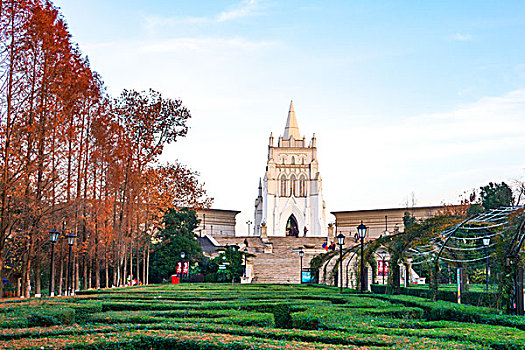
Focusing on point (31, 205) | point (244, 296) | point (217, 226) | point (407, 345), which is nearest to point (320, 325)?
point (407, 345)

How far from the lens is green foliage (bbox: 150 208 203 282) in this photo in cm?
3803

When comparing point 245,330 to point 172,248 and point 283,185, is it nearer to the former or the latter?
point 172,248

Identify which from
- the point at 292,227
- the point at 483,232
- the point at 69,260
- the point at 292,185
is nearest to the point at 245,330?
the point at 483,232

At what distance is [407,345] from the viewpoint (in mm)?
6641

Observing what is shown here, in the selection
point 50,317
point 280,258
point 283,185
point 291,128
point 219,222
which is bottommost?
point 280,258

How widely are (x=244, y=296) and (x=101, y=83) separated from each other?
1051 cm

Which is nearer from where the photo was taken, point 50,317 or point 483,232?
point 50,317

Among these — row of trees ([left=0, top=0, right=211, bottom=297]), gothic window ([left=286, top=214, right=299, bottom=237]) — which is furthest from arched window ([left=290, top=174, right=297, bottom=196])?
row of trees ([left=0, top=0, right=211, bottom=297])

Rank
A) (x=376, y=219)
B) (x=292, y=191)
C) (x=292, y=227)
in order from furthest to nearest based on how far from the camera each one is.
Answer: (x=292, y=191)
(x=292, y=227)
(x=376, y=219)

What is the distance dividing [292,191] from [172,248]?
39.5 m

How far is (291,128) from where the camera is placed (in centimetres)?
8075

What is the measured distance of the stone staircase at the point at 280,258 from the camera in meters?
40.1

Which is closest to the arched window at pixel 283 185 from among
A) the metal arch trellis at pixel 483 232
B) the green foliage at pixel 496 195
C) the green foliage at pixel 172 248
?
the green foliage at pixel 496 195

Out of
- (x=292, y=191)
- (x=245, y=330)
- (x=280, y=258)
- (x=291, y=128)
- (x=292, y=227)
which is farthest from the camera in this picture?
(x=291, y=128)
